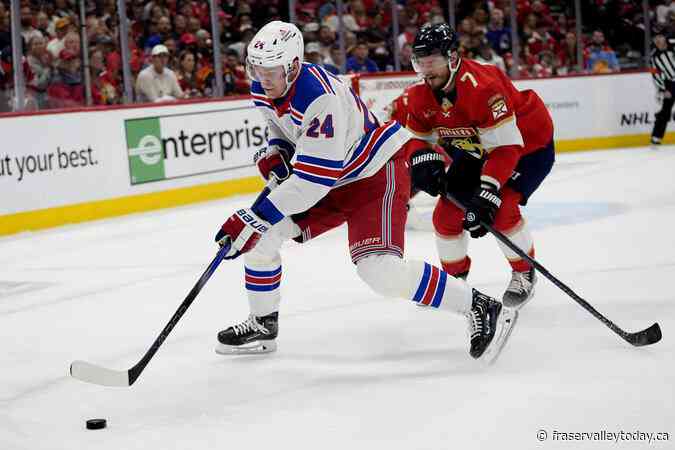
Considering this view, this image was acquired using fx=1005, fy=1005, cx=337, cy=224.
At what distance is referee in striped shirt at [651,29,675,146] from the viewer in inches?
411

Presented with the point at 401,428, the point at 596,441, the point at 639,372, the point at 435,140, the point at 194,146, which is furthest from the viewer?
the point at 194,146

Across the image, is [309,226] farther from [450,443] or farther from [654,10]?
[654,10]

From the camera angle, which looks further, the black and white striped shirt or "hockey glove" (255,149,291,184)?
the black and white striped shirt

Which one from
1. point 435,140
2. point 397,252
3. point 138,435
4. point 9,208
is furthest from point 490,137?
point 9,208

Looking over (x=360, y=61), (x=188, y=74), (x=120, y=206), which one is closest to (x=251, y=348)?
(x=120, y=206)

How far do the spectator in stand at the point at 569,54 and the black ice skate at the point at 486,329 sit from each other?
28.5ft

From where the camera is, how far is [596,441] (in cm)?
241

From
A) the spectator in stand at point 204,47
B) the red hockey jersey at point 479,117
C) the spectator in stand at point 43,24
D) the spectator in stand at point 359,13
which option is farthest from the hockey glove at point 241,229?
the spectator in stand at point 359,13

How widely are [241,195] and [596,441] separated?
20.8ft

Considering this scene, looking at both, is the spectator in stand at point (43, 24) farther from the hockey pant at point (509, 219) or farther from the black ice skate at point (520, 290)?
the black ice skate at point (520, 290)

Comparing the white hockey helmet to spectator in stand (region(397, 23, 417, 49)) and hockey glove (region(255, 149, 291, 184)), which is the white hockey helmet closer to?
hockey glove (region(255, 149, 291, 184))

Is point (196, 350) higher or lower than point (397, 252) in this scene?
lower

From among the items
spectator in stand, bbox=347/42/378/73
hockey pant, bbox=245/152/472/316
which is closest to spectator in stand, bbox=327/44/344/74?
spectator in stand, bbox=347/42/378/73

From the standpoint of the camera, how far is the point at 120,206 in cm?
749
